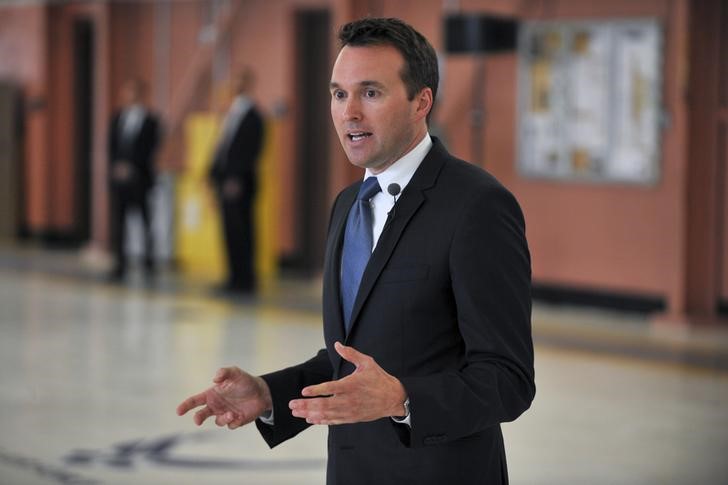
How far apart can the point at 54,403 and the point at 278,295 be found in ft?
15.5

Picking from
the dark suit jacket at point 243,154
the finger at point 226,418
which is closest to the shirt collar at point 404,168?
the finger at point 226,418

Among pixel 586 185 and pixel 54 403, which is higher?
pixel 586 185

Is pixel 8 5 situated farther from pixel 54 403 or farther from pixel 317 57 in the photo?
pixel 54 403

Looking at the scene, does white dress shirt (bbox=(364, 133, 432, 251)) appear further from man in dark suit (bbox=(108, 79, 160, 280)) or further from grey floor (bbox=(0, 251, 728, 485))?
man in dark suit (bbox=(108, 79, 160, 280))

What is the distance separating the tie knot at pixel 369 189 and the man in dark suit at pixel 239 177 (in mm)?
9075

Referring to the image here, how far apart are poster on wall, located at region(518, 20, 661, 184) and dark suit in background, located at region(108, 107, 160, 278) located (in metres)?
3.73

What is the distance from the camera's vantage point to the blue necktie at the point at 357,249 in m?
2.28

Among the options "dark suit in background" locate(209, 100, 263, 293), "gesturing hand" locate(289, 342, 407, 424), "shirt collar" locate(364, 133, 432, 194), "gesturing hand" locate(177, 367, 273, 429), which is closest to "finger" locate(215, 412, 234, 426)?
"gesturing hand" locate(177, 367, 273, 429)

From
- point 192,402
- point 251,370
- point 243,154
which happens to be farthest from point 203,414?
point 243,154

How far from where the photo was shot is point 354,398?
6.30 feet

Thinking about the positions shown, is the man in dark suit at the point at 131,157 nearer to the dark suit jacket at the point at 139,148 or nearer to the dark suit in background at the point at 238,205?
the dark suit jacket at the point at 139,148

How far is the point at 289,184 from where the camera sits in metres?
13.2

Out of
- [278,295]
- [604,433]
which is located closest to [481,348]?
[604,433]

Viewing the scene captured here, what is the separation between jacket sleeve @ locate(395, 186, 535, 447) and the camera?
2.01 metres
